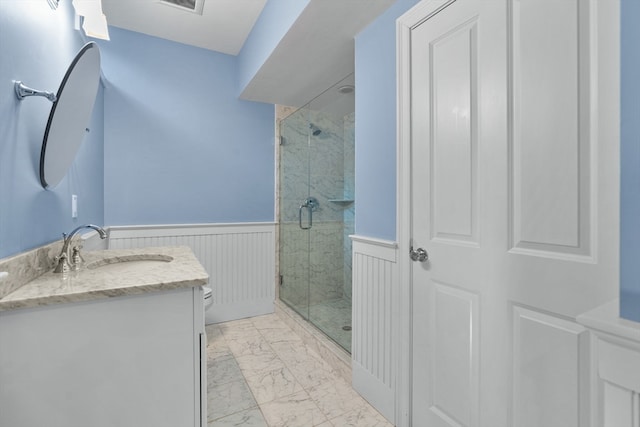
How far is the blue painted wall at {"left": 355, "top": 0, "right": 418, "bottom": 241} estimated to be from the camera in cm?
151

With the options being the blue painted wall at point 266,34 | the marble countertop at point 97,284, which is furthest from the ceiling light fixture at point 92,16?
the marble countertop at point 97,284

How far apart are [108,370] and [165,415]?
10.1 inches

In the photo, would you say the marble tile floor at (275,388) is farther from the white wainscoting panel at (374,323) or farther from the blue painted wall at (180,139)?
the blue painted wall at (180,139)

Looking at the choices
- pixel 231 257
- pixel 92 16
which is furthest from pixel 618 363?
pixel 231 257

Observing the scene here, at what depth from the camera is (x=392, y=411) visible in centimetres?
152

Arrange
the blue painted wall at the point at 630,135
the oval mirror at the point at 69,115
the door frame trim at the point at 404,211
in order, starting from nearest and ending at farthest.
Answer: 1. the blue painted wall at the point at 630,135
2. the oval mirror at the point at 69,115
3. the door frame trim at the point at 404,211

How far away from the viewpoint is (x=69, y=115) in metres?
1.28

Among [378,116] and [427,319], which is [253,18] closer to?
[378,116]

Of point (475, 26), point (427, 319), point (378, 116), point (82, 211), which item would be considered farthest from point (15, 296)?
point (475, 26)

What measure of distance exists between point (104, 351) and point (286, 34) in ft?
5.91

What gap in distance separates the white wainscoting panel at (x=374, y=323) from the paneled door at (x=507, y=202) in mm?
142

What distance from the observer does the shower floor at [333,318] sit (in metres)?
2.23

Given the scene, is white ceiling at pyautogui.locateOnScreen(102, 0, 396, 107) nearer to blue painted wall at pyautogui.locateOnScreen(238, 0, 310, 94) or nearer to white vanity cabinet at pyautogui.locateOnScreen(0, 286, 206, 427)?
blue painted wall at pyautogui.locateOnScreen(238, 0, 310, 94)

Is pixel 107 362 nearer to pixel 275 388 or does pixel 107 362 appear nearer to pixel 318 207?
pixel 275 388
